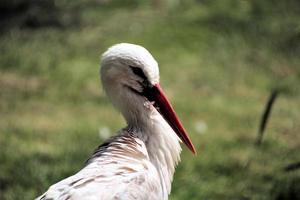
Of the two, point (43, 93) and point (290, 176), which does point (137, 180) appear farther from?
point (43, 93)

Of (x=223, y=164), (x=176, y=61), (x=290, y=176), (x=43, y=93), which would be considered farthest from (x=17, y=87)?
(x=290, y=176)

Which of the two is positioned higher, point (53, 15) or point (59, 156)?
point (53, 15)

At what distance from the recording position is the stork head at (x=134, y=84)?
420 cm

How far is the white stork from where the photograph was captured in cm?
388

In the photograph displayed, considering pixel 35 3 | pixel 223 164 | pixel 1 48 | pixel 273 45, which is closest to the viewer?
pixel 223 164

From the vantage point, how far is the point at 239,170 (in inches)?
238

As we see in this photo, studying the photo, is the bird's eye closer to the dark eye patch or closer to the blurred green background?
the dark eye patch

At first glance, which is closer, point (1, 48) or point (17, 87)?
point (17, 87)

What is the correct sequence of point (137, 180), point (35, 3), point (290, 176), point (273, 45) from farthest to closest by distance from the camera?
point (35, 3) → point (273, 45) → point (290, 176) → point (137, 180)

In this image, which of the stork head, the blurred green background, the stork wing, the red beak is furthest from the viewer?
the blurred green background

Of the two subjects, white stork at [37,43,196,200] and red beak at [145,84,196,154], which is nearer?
white stork at [37,43,196,200]

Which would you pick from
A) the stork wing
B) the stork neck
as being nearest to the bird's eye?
the stork neck

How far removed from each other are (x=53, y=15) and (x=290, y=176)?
510 centimetres

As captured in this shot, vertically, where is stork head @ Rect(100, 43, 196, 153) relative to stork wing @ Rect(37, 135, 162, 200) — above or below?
above
